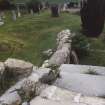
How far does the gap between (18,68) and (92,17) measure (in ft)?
27.3

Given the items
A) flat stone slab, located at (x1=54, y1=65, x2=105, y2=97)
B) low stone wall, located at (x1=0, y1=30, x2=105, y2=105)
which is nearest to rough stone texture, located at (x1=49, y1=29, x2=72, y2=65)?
flat stone slab, located at (x1=54, y1=65, x2=105, y2=97)

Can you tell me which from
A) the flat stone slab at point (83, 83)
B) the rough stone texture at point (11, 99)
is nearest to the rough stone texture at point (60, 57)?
the flat stone slab at point (83, 83)

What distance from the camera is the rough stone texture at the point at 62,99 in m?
5.12

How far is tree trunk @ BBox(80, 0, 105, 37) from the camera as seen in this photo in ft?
42.1

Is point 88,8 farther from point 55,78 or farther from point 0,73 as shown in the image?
point 0,73

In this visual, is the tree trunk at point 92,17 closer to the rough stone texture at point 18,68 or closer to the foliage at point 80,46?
the foliage at point 80,46

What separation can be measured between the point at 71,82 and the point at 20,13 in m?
15.7

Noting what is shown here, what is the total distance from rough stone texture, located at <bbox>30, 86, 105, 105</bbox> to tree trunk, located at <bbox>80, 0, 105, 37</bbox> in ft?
25.8

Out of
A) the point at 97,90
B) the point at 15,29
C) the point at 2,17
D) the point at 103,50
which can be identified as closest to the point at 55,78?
the point at 97,90

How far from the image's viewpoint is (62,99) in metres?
5.25

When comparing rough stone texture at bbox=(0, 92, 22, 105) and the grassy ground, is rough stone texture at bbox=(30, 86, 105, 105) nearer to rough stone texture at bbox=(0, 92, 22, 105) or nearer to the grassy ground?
rough stone texture at bbox=(0, 92, 22, 105)

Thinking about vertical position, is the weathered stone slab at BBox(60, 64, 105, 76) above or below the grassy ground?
above

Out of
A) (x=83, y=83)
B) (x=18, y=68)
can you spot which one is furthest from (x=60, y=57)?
(x=18, y=68)

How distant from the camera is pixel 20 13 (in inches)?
846
